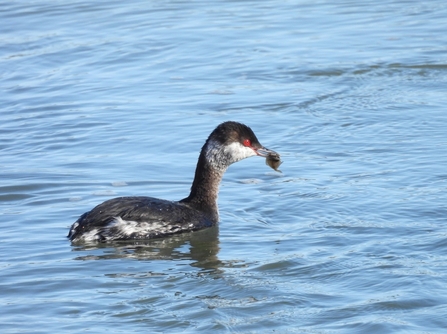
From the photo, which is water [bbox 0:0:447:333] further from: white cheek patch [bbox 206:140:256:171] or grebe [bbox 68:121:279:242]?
white cheek patch [bbox 206:140:256:171]

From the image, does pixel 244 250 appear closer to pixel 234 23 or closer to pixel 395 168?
pixel 395 168

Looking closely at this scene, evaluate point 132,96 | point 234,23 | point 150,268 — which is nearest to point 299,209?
point 150,268

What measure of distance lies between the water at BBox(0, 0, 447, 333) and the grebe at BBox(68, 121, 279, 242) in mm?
185

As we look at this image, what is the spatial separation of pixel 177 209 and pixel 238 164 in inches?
88.8

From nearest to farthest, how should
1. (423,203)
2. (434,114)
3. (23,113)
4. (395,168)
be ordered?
(423,203), (395,168), (434,114), (23,113)

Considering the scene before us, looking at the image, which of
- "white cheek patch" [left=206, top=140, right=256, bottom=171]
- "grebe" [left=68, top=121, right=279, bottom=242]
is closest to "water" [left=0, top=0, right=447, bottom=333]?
"grebe" [left=68, top=121, right=279, bottom=242]

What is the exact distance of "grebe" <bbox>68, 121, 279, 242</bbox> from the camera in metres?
9.05

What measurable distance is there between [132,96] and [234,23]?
5179mm

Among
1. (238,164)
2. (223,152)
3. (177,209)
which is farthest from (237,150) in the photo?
(238,164)

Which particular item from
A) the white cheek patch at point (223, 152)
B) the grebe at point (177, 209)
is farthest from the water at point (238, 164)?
the white cheek patch at point (223, 152)

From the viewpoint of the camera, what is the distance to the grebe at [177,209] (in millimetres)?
9047

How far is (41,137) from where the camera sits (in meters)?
12.9

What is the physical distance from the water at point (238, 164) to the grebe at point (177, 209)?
19 centimetres

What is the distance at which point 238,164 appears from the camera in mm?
11641
